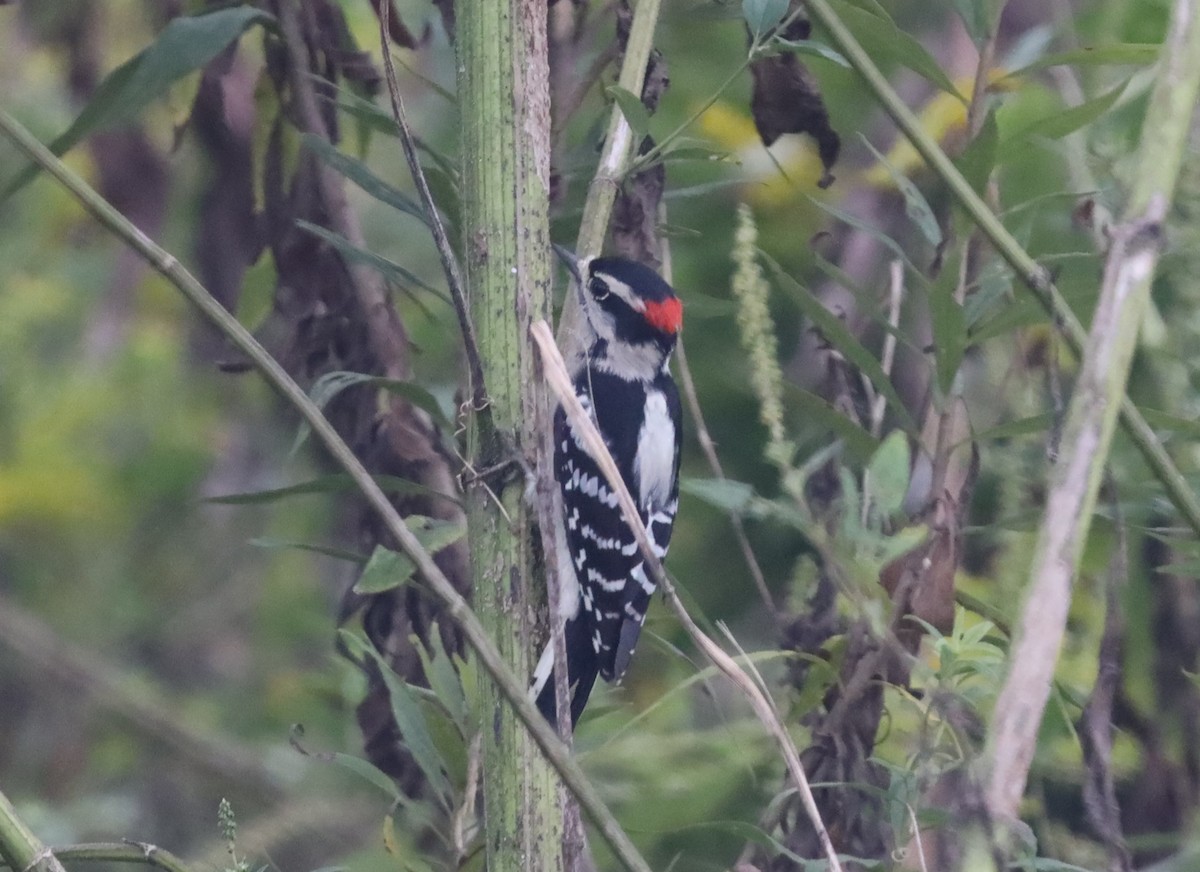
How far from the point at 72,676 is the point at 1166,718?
275 centimetres

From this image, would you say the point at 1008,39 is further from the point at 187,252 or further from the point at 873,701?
the point at 873,701

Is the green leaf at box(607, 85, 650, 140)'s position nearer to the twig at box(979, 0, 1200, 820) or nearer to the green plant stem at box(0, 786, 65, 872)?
Result: the twig at box(979, 0, 1200, 820)

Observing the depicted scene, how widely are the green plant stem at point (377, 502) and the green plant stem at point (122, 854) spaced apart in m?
0.14

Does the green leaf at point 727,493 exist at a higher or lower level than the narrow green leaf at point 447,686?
higher

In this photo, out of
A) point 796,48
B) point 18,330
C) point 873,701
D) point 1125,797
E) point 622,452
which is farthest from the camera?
point 18,330

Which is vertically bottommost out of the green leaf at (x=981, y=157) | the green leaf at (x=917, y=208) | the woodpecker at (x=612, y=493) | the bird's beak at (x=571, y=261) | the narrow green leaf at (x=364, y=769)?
the woodpecker at (x=612, y=493)

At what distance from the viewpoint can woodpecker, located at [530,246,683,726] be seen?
279 centimetres

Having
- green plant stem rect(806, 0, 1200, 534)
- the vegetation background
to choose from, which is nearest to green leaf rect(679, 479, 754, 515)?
the vegetation background

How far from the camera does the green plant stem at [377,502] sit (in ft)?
4.26

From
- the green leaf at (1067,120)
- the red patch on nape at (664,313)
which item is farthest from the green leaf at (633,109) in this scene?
the red patch on nape at (664,313)

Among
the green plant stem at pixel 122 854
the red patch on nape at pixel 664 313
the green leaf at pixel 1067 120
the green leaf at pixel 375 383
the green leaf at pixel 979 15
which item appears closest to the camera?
the green plant stem at pixel 122 854

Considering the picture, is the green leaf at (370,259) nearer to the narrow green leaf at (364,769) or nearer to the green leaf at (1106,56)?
the narrow green leaf at (364,769)

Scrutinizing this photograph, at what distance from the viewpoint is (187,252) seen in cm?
380

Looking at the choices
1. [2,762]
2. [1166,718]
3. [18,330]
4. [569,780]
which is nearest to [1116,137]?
[1166,718]
